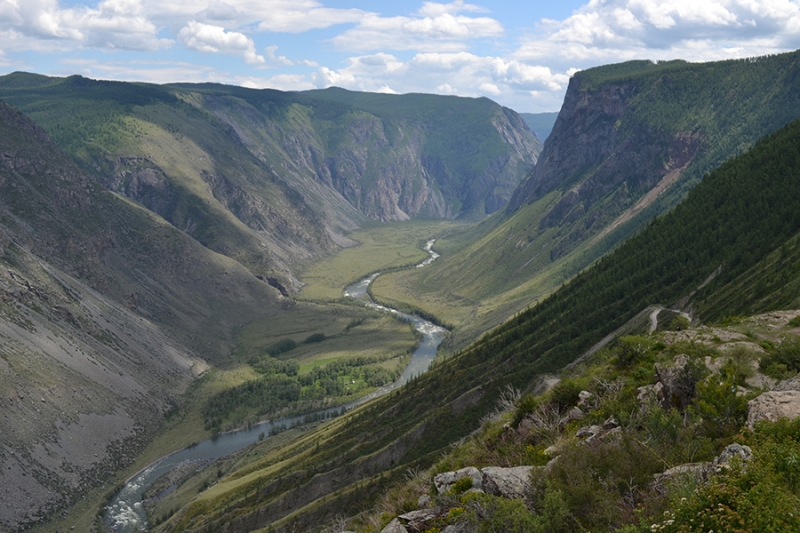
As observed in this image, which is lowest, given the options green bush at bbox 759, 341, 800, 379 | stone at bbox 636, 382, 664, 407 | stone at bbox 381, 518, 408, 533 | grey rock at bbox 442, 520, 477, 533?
stone at bbox 381, 518, 408, 533

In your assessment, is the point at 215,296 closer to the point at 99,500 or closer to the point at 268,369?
the point at 268,369

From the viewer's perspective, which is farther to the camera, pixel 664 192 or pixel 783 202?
pixel 664 192

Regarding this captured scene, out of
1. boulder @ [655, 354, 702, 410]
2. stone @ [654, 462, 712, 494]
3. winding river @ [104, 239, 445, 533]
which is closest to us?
stone @ [654, 462, 712, 494]

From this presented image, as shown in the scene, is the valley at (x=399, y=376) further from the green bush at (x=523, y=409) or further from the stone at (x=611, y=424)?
the stone at (x=611, y=424)

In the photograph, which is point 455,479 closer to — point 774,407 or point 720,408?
point 720,408

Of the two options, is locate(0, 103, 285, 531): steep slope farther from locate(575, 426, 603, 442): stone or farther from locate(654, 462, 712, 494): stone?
locate(654, 462, 712, 494): stone

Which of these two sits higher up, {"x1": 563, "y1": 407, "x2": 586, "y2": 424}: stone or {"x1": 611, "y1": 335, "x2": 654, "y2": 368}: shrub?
{"x1": 611, "y1": 335, "x2": 654, "y2": 368}: shrub

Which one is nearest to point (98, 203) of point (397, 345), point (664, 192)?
point (397, 345)

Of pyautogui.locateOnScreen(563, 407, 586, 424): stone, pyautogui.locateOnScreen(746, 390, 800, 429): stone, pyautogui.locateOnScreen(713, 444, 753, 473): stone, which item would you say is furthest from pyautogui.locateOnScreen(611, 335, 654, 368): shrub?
pyautogui.locateOnScreen(713, 444, 753, 473): stone
